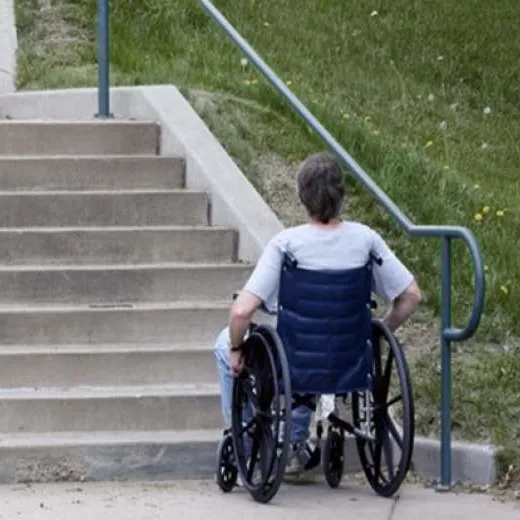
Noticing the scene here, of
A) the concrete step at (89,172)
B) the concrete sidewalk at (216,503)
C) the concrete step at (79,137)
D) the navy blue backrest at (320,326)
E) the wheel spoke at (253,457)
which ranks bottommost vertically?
the concrete sidewalk at (216,503)

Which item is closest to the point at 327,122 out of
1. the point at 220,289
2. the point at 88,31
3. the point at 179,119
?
the point at 179,119

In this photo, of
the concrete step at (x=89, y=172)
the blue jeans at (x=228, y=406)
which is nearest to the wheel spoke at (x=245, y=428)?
the blue jeans at (x=228, y=406)

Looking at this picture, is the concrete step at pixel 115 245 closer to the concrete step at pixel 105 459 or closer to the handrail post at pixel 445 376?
the concrete step at pixel 105 459

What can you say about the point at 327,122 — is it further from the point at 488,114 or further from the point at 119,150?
the point at 488,114

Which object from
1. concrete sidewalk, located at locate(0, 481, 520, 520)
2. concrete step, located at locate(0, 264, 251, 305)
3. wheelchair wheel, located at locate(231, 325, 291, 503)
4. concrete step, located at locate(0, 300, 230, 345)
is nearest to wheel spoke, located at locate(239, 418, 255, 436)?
wheelchair wheel, located at locate(231, 325, 291, 503)

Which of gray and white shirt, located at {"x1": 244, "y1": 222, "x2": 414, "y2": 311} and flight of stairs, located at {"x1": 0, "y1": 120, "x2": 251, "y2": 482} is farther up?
gray and white shirt, located at {"x1": 244, "y1": 222, "x2": 414, "y2": 311}

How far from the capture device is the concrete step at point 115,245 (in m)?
8.77

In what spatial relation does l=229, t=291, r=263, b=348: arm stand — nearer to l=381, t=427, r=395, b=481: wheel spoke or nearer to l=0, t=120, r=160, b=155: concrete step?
l=381, t=427, r=395, b=481: wheel spoke

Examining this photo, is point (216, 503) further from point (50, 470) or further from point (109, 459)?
point (50, 470)

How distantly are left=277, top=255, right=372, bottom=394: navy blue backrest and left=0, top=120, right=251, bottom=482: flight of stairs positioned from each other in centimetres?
82

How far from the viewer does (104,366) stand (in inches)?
314

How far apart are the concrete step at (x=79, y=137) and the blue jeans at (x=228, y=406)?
9.25ft

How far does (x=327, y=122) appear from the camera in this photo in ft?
33.6

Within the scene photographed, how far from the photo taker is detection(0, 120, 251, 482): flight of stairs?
742 cm
